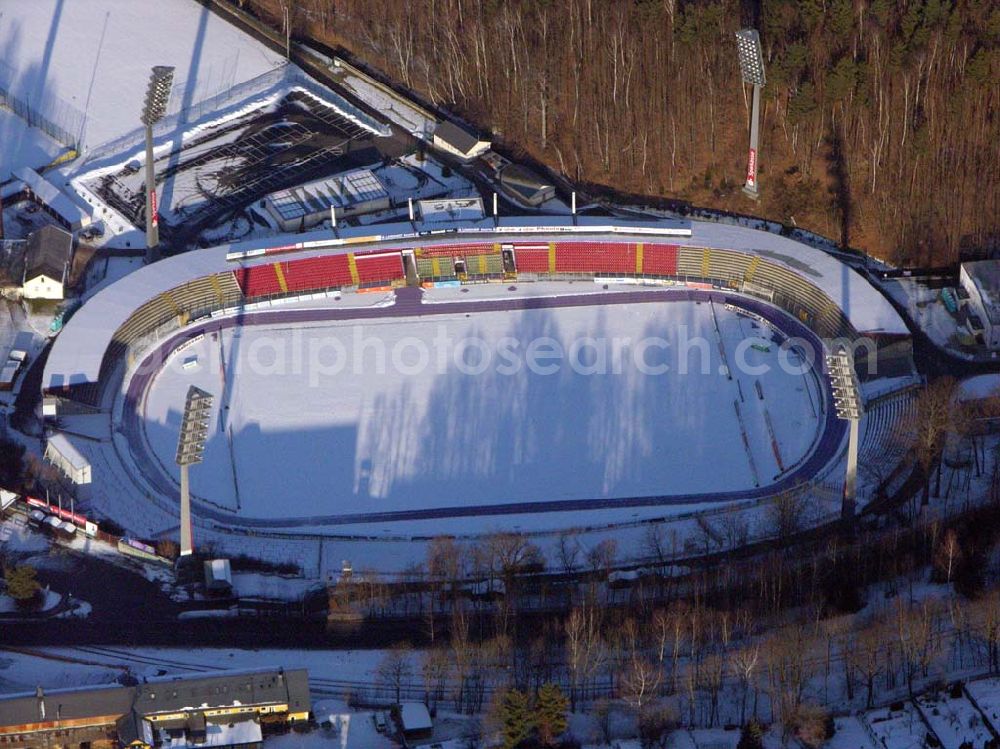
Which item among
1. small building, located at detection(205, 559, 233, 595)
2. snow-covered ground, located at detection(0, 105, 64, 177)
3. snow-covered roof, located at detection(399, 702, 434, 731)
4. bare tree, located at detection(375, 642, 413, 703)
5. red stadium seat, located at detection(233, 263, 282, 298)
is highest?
snow-covered ground, located at detection(0, 105, 64, 177)

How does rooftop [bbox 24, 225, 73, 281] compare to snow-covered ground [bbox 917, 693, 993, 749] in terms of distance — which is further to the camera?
rooftop [bbox 24, 225, 73, 281]

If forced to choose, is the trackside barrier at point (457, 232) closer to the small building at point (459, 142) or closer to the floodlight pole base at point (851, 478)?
the small building at point (459, 142)

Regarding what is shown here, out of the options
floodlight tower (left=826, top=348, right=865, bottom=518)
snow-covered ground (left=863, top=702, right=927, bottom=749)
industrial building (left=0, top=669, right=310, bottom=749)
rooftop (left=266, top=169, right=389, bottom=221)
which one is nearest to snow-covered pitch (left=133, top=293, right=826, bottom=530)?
floodlight tower (left=826, top=348, right=865, bottom=518)

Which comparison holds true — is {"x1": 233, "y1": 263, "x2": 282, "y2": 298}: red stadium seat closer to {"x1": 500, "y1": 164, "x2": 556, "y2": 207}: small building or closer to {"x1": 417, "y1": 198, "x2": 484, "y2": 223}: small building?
{"x1": 417, "y1": 198, "x2": 484, "y2": 223}: small building

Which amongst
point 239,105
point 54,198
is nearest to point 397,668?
point 54,198

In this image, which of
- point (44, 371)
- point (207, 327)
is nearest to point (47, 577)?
point (44, 371)

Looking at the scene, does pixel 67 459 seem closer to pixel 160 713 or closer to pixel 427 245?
pixel 160 713
